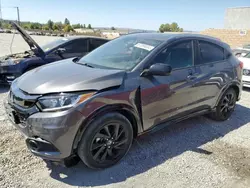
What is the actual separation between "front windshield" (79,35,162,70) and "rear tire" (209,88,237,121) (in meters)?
1.89

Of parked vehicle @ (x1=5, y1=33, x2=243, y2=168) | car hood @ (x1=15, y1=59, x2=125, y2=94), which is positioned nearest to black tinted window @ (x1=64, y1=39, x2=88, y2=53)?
parked vehicle @ (x1=5, y1=33, x2=243, y2=168)

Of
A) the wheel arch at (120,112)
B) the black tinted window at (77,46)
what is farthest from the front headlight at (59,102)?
the black tinted window at (77,46)

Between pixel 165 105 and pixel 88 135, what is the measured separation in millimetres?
1224

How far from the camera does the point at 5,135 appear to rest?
134 inches

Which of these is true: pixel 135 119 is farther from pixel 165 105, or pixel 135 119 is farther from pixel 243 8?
pixel 243 8

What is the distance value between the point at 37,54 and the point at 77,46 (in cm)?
122

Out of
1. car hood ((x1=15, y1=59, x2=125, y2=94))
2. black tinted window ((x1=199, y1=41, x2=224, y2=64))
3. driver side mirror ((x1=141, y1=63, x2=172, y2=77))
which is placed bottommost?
car hood ((x1=15, y1=59, x2=125, y2=94))

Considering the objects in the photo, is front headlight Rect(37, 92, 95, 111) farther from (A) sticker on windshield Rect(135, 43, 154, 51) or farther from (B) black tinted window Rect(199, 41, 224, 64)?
(B) black tinted window Rect(199, 41, 224, 64)

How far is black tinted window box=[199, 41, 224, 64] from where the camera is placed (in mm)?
3756

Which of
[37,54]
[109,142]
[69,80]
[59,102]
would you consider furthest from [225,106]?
[37,54]

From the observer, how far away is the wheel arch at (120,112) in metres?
2.43

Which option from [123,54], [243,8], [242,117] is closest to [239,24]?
[243,8]

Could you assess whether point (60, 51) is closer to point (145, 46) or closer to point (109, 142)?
point (145, 46)

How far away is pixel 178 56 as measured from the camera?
3395 millimetres
